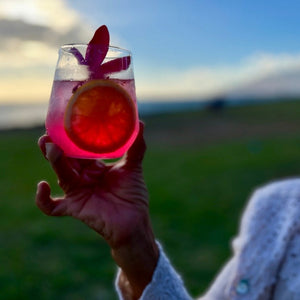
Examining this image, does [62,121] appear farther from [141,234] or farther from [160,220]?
[160,220]

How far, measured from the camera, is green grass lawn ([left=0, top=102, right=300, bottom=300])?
4.50 meters

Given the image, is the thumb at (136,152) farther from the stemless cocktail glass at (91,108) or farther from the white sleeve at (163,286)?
the white sleeve at (163,286)

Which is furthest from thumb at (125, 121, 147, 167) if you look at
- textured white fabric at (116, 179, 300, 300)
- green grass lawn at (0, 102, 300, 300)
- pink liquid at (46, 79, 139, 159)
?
green grass lawn at (0, 102, 300, 300)

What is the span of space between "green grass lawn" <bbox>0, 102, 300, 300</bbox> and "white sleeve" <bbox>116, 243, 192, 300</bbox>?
2534mm

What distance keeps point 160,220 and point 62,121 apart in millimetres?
4615

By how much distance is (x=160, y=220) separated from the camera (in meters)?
6.00

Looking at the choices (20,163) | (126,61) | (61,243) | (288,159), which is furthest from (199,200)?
(126,61)

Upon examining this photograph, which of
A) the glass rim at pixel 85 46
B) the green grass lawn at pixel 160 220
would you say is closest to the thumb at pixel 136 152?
the glass rim at pixel 85 46

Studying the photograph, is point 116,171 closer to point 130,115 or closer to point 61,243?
point 130,115

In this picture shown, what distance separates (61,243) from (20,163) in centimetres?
530

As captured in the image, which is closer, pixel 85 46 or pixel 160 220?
pixel 85 46

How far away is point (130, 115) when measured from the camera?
152 cm

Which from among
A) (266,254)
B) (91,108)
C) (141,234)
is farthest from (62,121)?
(266,254)

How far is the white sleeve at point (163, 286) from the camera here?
1.74 metres
